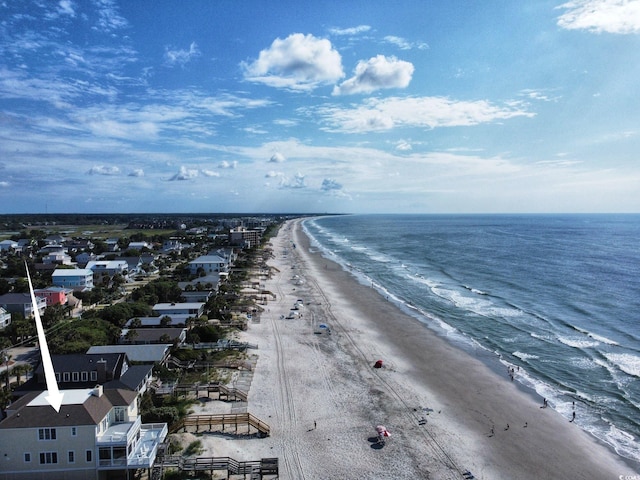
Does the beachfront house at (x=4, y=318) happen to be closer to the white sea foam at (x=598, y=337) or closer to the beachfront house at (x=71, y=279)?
the beachfront house at (x=71, y=279)

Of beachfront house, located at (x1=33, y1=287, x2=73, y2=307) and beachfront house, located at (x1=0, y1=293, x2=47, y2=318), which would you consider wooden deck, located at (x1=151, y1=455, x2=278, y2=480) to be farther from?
beachfront house, located at (x1=33, y1=287, x2=73, y2=307)

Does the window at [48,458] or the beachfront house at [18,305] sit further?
the beachfront house at [18,305]

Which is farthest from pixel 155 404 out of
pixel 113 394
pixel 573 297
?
pixel 573 297

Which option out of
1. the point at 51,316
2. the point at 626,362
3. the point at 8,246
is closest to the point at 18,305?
the point at 51,316

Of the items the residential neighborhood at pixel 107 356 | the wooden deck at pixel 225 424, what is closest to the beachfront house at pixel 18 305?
the residential neighborhood at pixel 107 356

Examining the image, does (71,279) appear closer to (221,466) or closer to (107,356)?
(107,356)

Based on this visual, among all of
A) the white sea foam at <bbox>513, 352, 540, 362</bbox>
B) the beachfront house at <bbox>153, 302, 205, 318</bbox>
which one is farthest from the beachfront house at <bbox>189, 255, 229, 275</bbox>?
the white sea foam at <bbox>513, 352, 540, 362</bbox>

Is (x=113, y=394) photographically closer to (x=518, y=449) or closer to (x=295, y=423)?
(x=295, y=423)
